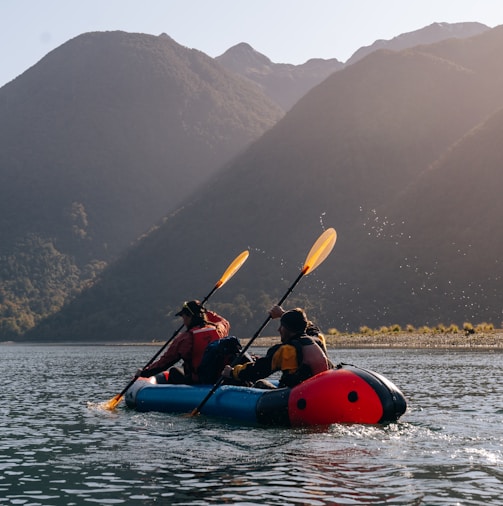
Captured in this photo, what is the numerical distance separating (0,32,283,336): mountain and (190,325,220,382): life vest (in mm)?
109161

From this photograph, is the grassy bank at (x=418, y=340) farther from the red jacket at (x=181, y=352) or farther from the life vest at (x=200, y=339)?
the life vest at (x=200, y=339)

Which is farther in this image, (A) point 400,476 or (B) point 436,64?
(B) point 436,64

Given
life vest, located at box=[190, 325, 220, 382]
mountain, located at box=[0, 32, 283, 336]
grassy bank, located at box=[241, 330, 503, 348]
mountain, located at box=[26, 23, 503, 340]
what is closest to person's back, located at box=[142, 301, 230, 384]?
life vest, located at box=[190, 325, 220, 382]

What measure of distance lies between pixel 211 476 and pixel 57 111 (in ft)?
551

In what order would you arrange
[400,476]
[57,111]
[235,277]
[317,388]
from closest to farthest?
1. [400,476]
2. [317,388]
3. [235,277]
4. [57,111]

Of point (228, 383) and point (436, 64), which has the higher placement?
point (436, 64)

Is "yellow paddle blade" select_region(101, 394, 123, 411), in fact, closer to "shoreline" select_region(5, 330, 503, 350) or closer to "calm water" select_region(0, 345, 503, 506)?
"calm water" select_region(0, 345, 503, 506)

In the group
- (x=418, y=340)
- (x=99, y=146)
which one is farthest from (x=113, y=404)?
(x=99, y=146)

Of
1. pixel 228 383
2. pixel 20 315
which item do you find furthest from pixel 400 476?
pixel 20 315

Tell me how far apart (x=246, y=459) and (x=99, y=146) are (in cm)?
15763

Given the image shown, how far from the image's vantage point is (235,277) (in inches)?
3841

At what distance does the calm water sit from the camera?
934 centimetres

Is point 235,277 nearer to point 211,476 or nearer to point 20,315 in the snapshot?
point 20,315

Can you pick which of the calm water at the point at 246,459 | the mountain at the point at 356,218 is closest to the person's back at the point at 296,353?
the calm water at the point at 246,459
